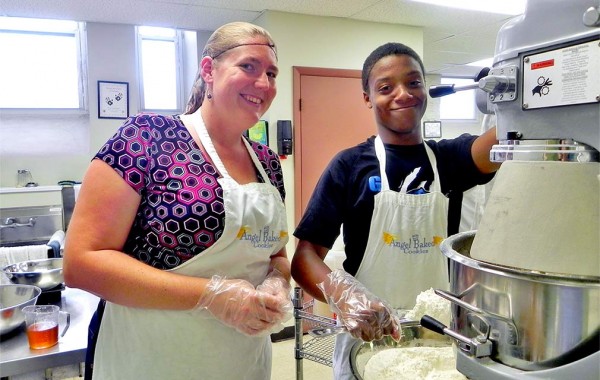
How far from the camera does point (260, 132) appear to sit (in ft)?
10.9

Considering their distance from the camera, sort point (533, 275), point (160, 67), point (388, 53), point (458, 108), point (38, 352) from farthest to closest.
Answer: point (458, 108)
point (160, 67)
point (388, 53)
point (38, 352)
point (533, 275)

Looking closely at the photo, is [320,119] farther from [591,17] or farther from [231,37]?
[591,17]

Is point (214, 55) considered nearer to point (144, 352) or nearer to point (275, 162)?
point (275, 162)

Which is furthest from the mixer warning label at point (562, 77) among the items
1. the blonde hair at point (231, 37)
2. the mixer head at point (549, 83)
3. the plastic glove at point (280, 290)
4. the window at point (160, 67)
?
the window at point (160, 67)

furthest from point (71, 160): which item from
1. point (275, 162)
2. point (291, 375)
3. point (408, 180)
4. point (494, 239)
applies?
point (494, 239)

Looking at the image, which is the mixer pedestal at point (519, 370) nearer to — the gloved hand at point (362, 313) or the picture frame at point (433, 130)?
the gloved hand at point (362, 313)

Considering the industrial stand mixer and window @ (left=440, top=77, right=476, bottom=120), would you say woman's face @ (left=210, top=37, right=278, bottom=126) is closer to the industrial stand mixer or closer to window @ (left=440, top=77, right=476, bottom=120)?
the industrial stand mixer

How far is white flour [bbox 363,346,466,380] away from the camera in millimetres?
867

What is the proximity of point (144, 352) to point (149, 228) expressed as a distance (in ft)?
1.02

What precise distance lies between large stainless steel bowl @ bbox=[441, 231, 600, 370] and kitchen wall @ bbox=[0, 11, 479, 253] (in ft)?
9.50

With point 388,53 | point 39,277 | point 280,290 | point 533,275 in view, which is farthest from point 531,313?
point 39,277

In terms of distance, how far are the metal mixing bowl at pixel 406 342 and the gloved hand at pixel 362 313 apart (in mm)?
38

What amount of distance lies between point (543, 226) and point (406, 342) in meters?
0.58

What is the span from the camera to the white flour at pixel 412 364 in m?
0.87
